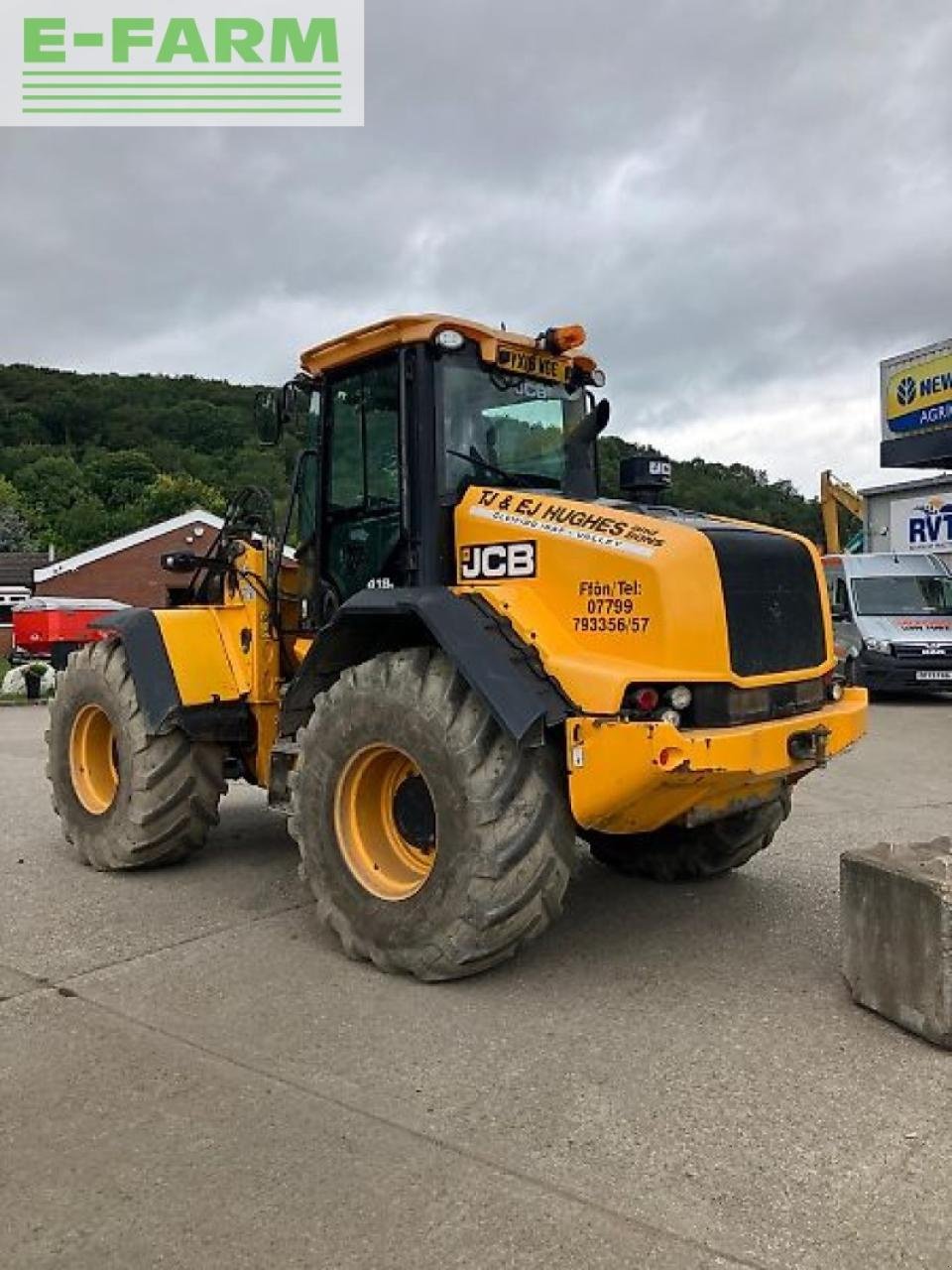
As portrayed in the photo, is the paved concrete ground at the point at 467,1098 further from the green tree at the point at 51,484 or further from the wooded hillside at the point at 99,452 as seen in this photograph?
the green tree at the point at 51,484

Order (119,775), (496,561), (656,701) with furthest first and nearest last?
(119,775)
(496,561)
(656,701)

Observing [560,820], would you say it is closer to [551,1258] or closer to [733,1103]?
[733,1103]

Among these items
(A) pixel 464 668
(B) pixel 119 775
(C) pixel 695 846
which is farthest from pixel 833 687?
(B) pixel 119 775

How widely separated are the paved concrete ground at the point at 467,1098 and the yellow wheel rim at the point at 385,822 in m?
0.40

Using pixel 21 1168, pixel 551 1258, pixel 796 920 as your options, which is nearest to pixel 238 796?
pixel 796 920

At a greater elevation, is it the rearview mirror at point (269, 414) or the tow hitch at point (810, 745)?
the rearview mirror at point (269, 414)

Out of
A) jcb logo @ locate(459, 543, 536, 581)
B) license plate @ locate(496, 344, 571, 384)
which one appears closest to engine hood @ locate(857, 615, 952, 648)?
license plate @ locate(496, 344, 571, 384)

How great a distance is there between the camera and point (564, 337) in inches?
199

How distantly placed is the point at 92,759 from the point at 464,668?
3.23 metres

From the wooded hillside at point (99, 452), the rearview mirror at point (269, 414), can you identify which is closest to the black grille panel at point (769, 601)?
the rearview mirror at point (269, 414)

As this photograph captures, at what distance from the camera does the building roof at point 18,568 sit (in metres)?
44.0

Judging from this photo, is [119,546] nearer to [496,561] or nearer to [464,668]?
[496,561]

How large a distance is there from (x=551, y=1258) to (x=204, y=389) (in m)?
67.4

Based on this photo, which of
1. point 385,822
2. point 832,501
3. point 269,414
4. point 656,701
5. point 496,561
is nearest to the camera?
point 656,701
